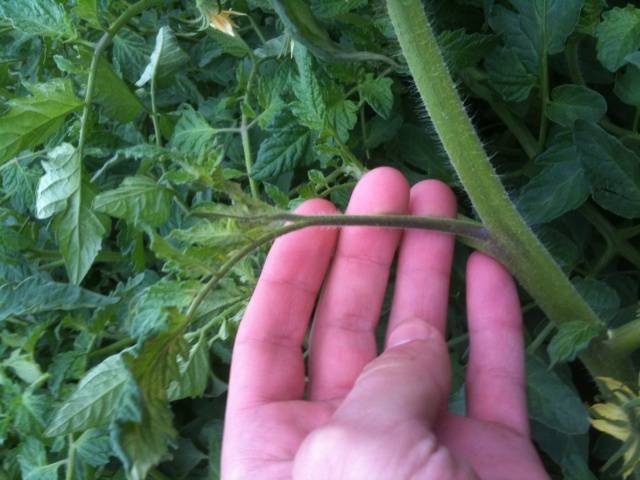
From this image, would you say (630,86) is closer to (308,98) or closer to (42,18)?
(308,98)

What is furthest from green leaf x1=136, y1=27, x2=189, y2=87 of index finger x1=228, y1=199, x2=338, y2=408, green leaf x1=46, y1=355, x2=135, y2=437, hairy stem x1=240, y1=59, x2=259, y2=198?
green leaf x1=46, y1=355, x2=135, y2=437

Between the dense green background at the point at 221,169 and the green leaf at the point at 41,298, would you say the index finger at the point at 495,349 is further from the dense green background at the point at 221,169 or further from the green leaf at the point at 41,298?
the green leaf at the point at 41,298

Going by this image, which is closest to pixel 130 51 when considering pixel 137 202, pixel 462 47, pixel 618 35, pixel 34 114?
pixel 34 114

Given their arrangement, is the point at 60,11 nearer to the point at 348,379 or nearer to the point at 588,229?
the point at 348,379

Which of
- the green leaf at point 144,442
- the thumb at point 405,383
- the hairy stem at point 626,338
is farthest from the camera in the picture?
the hairy stem at point 626,338

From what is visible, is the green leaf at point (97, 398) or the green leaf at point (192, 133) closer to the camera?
the green leaf at point (97, 398)

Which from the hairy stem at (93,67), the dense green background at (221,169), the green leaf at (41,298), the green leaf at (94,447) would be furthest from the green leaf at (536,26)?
the green leaf at (94,447)
